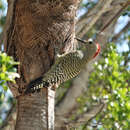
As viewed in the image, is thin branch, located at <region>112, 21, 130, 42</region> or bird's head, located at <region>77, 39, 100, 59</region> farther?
thin branch, located at <region>112, 21, 130, 42</region>

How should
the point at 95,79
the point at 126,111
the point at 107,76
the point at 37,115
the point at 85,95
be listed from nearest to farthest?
1. the point at 37,115
2. the point at 126,111
3. the point at 107,76
4. the point at 95,79
5. the point at 85,95

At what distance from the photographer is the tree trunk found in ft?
Result: 9.96

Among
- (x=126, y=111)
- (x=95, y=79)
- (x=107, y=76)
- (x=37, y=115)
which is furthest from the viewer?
(x=95, y=79)

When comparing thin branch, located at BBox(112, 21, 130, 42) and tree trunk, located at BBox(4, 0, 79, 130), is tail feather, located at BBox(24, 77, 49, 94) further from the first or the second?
thin branch, located at BBox(112, 21, 130, 42)

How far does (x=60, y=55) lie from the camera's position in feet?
10.3

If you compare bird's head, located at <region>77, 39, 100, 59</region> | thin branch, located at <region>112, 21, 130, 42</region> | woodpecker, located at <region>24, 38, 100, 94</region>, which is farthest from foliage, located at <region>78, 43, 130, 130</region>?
thin branch, located at <region>112, 21, 130, 42</region>

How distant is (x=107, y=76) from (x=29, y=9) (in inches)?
92.6

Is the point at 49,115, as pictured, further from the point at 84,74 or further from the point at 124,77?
the point at 84,74

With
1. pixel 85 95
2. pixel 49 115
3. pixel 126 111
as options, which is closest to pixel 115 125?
pixel 126 111

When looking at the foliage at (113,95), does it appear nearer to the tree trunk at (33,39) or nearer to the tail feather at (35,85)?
the tree trunk at (33,39)

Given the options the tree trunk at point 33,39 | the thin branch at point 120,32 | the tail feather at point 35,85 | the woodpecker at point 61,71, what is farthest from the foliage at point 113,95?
the tail feather at point 35,85

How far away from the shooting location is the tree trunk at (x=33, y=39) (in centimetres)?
304

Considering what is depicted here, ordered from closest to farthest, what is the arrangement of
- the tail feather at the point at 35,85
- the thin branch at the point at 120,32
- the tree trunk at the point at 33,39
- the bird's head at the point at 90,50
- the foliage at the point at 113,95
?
the tail feather at the point at 35,85
the tree trunk at the point at 33,39
the bird's head at the point at 90,50
the foliage at the point at 113,95
the thin branch at the point at 120,32

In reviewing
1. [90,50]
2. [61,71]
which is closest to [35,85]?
[61,71]
